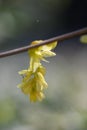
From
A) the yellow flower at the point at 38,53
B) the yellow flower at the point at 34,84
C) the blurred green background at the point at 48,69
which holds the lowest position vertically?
the yellow flower at the point at 34,84

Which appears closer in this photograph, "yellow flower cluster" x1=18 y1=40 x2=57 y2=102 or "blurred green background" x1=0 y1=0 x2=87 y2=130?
"yellow flower cluster" x1=18 y1=40 x2=57 y2=102

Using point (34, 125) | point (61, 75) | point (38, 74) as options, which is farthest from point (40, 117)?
point (38, 74)

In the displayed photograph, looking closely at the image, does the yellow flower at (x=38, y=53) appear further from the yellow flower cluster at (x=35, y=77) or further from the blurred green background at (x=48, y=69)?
the blurred green background at (x=48, y=69)

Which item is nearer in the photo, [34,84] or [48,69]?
[34,84]

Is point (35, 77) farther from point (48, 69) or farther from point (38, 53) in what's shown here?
point (48, 69)

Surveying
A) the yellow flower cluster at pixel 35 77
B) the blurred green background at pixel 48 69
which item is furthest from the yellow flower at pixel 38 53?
the blurred green background at pixel 48 69

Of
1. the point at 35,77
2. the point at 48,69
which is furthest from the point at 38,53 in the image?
the point at 48,69

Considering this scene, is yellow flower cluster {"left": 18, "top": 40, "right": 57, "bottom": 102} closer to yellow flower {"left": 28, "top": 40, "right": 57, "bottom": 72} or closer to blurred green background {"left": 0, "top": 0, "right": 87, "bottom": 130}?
yellow flower {"left": 28, "top": 40, "right": 57, "bottom": 72}

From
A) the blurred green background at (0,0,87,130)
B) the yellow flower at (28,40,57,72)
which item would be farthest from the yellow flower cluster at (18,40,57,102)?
the blurred green background at (0,0,87,130)
